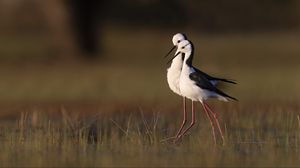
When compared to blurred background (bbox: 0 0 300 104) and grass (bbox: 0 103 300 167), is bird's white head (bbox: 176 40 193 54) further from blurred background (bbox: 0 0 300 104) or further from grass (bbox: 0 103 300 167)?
blurred background (bbox: 0 0 300 104)

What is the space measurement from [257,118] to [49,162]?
15.8 feet

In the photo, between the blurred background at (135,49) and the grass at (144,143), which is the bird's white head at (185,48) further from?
the blurred background at (135,49)

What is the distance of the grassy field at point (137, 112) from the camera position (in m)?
10.1

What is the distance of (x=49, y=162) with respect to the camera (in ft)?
31.7

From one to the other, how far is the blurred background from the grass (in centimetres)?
413

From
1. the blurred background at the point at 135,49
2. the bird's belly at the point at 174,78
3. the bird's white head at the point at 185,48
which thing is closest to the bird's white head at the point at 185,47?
the bird's white head at the point at 185,48

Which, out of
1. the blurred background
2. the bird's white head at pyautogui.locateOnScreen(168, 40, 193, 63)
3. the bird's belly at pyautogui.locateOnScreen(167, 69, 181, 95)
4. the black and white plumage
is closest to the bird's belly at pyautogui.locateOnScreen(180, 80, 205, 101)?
the black and white plumage

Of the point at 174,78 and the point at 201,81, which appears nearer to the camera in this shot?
the point at 201,81

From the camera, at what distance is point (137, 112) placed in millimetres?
15492

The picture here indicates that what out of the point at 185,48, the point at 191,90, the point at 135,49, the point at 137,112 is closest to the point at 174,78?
the point at 185,48

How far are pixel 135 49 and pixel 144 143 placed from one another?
79.8 ft

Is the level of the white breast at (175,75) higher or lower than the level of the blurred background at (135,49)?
lower

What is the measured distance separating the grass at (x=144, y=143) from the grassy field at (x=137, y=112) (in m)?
0.01

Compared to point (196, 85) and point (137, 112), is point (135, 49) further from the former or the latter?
point (196, 85)
